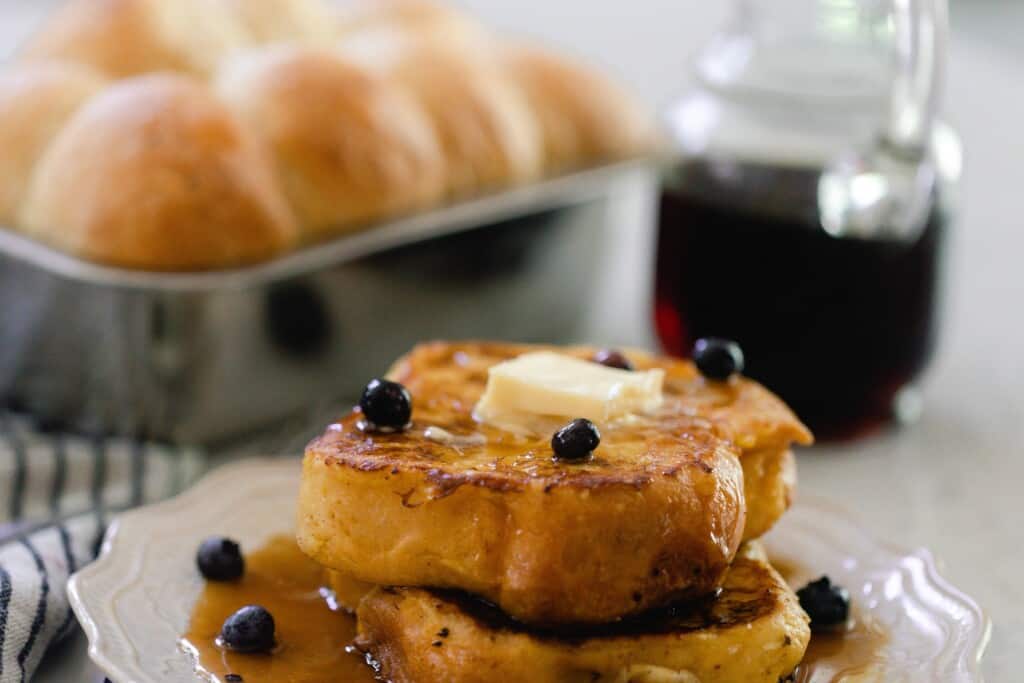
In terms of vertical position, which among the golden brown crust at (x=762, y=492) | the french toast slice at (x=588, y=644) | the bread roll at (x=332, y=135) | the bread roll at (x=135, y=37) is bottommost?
the french toast slice at (x=588, y=644)

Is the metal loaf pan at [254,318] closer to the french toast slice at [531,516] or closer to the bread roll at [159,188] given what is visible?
the bread roll at [159,188]

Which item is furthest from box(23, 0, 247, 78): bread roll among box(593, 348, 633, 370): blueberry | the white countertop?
box(593, 348, 633, 370): blueberry

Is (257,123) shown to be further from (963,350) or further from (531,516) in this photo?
(963,350)

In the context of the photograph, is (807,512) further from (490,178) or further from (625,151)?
(625,151)

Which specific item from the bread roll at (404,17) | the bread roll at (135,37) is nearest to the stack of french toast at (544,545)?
the bread roll at (135,37)

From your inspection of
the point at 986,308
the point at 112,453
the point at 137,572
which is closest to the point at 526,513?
the point at 137,572

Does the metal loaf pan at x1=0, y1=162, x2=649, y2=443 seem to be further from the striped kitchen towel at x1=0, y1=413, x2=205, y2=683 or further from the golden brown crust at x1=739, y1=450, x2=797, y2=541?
the golden brown crust at x1=739, y1=450, x2=797, y2=541

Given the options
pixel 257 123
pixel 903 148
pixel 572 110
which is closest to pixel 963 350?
pixel 903 148
